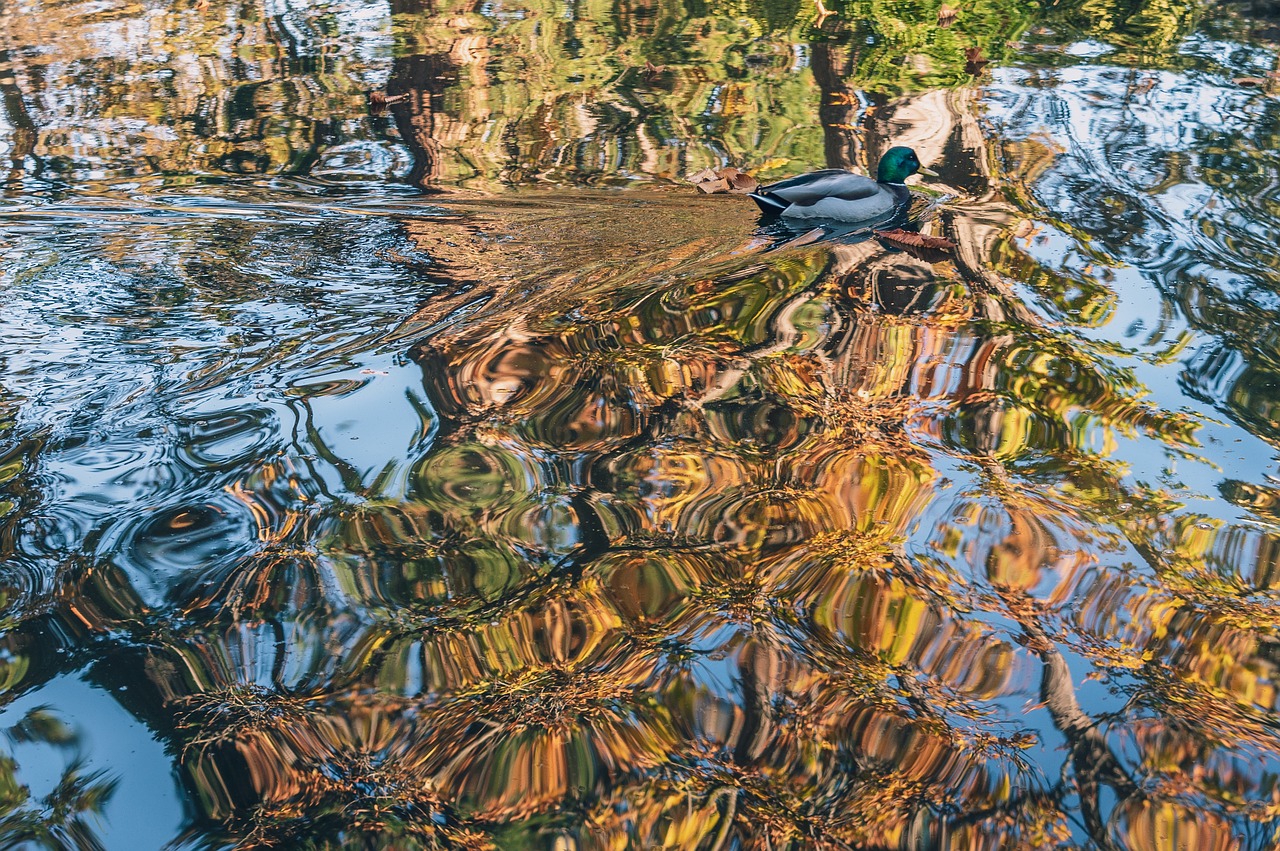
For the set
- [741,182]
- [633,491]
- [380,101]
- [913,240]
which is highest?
[380,101]

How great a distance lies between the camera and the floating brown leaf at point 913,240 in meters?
6.38

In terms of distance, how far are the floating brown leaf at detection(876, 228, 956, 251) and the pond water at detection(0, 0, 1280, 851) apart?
14 cm

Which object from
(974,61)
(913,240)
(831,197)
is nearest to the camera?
(913,240)

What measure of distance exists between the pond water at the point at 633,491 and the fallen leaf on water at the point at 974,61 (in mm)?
1732

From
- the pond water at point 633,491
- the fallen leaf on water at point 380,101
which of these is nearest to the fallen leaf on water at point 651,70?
the pond water at point 633,491

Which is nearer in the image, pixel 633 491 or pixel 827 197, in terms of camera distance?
pixel 633 491

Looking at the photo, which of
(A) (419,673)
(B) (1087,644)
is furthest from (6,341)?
(B) (1087,644)

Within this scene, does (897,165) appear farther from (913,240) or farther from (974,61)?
(974,61)

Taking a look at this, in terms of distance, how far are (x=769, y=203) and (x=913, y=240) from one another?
907mm

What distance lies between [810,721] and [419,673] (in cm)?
122

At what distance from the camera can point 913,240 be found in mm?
6480

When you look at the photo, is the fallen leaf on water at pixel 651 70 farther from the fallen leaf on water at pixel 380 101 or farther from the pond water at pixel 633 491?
the fallen leaf on water at pixel 380 101

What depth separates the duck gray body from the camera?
21.4 ft

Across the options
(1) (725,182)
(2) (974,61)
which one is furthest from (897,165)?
(2) (974,61)
